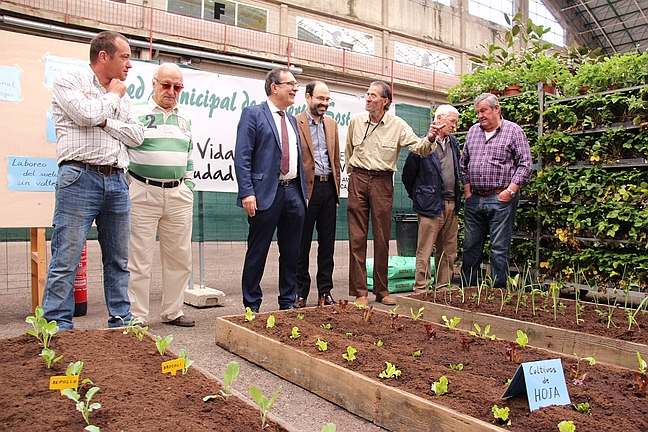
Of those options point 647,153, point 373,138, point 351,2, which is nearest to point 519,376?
point 373,138

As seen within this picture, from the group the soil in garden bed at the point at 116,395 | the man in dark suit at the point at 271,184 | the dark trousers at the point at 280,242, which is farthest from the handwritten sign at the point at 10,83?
the soil in garden bed at the point at 116,395

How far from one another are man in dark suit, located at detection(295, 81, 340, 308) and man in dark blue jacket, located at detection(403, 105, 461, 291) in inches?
39.2

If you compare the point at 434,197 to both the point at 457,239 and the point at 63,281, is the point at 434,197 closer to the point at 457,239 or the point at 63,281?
the point at 457,239

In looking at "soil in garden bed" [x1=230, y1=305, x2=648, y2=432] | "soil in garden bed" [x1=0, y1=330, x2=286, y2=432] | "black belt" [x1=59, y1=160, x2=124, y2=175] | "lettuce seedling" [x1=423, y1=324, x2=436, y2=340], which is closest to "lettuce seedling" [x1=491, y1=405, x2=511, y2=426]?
"soil in garden bed" [x1=230, y1=305, x2=648, y2=432]

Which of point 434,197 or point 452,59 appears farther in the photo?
point 452,59

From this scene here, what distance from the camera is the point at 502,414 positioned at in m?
1.98

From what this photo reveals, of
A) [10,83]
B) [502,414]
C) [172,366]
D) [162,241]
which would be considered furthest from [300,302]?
[502,414]

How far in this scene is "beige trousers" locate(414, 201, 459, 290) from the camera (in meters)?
5.48

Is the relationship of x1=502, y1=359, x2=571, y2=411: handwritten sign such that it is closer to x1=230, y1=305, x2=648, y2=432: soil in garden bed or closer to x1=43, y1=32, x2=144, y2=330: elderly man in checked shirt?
x1=230, y1=305, x2=648, y2=432: soil in garden bed

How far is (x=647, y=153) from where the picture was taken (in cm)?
477

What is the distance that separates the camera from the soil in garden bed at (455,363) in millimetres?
2053

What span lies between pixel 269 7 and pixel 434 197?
1743 cm

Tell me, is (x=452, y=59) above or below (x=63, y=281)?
above

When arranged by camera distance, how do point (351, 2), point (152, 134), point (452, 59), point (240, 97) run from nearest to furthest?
point (152, 134)
point (240, 97)
point (351, 2)
point (452, 59)
